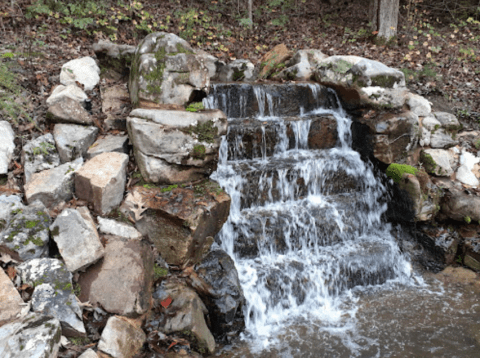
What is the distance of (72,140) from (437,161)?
623 centimetres

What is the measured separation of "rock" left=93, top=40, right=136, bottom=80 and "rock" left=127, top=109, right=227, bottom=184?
6.49ft

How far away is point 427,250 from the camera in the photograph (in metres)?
5.81

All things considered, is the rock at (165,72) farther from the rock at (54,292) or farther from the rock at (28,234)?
the rock at (54,292)

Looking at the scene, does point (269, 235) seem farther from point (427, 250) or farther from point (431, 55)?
point (431, 55)

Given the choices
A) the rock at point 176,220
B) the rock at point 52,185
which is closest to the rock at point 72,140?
the rock at point 52,185

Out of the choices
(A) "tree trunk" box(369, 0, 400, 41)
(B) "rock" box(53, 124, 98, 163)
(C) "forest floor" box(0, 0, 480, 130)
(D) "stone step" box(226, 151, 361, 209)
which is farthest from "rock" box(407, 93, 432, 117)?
(B) "rock" box(53, 124, 98, 163)

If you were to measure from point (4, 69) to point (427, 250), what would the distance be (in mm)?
7360

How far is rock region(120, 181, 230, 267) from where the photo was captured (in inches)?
161

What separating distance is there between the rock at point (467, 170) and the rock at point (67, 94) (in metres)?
6.76

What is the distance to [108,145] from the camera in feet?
15.1

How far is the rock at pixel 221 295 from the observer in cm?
409

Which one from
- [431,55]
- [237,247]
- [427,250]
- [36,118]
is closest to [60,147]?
[36,118]

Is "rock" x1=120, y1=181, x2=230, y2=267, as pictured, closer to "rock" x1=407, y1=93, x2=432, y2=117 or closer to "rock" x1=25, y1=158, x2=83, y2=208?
"rock" x1=25, y1=158, x2=83, y2=208

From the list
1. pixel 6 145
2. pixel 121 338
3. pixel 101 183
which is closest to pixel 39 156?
pixel 6 145
